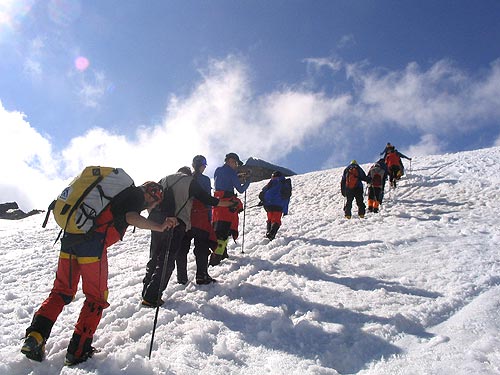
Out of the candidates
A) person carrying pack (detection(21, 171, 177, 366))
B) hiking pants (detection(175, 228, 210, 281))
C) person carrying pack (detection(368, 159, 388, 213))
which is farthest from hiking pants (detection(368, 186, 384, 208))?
person carrying pack (detection(21, 171, 177, 366))

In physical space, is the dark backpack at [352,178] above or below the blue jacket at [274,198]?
above

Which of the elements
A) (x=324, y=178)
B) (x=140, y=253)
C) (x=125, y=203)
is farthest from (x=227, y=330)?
(x=324, y=178)

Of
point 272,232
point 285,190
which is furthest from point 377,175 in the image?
point 272,232

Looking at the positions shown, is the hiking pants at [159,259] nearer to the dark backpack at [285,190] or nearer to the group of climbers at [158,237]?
the group of climbers at [158,237]

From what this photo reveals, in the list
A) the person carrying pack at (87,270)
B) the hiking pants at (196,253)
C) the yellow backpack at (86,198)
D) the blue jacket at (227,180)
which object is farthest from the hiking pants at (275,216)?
the yellow backpack at (86,198)

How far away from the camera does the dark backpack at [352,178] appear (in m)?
13.0

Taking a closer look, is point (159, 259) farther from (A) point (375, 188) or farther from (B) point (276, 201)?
(A) point (375, 188)

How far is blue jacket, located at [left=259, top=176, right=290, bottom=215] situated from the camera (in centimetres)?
1073

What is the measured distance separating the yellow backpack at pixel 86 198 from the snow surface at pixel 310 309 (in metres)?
1.43

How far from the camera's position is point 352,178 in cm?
1303

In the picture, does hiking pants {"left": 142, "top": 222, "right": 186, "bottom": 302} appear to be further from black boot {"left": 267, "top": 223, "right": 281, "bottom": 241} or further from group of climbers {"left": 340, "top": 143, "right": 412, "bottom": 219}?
group of climbers {"left": 340, "top": 143, "right": 412, "bottom": 219}

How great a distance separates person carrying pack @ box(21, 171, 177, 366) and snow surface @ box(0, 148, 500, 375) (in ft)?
0.94

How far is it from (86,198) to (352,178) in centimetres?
1036

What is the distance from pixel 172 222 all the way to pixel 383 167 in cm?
1196
